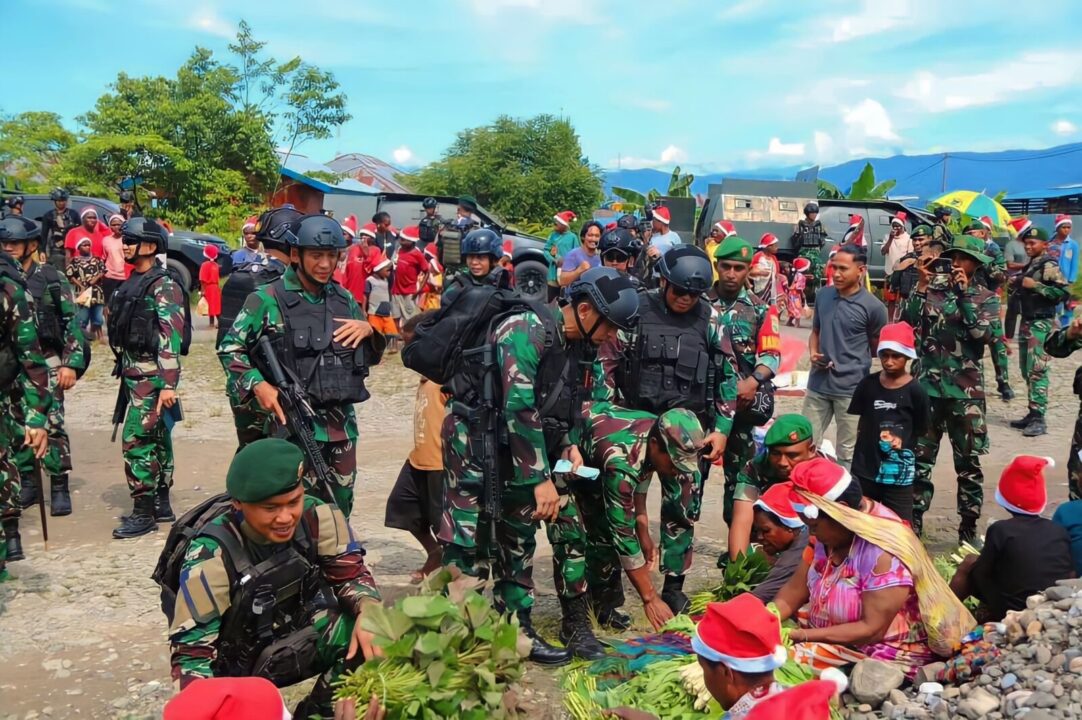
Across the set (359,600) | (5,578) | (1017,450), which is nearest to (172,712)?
(359,600)

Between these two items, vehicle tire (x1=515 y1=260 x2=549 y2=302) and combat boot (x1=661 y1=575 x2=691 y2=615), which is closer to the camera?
combat boot (x1=661 y1=575 x2=691 y2=615)

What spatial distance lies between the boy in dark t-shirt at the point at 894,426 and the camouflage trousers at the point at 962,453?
64 cm

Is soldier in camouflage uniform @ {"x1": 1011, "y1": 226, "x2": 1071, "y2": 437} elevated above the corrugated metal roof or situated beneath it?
situated beneath

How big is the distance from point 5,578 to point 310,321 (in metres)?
2.62

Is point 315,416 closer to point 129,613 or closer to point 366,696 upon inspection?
point 129,613

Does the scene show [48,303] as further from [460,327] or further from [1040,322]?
[1040,322]

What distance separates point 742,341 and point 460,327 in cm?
215

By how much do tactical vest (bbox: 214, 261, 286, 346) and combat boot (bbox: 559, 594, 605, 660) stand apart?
9.19 feet

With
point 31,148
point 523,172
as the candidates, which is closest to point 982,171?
point 523,172

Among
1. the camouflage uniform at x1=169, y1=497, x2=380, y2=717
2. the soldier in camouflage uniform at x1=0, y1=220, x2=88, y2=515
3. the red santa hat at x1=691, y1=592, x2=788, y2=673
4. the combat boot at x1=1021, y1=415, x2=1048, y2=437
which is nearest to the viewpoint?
the red santa hat at x1=691, y1=592, x2=788, y2=673

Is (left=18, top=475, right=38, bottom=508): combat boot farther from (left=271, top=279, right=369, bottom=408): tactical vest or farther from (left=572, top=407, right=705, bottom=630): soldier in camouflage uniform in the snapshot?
(left=572, top=407, right=705, bottom=630): soldier in camouflage uniform

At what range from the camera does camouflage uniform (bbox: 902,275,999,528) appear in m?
6.11

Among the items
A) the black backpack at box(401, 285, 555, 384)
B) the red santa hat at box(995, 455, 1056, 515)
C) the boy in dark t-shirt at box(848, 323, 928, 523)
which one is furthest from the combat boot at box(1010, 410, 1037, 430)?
the black backpack at box(401, 285, 555, 384)

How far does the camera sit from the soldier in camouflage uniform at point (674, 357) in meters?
4.73
